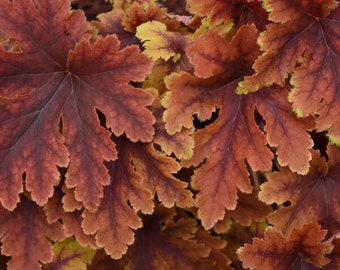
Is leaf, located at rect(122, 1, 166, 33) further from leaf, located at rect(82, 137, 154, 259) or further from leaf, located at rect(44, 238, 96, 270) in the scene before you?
leaf, located at rect(44, 238, 96, 270)

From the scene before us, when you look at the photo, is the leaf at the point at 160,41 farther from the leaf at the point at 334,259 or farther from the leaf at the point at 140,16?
the leaf at the point at 334,259

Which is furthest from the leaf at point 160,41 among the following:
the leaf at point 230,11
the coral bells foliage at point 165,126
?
the leaf at point 230,11

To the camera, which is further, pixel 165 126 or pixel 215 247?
pixel 215 247

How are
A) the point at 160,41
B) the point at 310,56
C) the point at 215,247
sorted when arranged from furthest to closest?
the point at 215,247 < the point at 160,41 < the point at 310,56

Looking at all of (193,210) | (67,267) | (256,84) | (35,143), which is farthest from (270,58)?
(67,267)

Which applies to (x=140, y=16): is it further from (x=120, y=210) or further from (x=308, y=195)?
(x=308, y=195)

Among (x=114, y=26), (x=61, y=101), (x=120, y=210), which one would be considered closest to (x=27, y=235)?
(x=120, y=210)

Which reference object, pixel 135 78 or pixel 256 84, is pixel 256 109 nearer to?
pixel 256 84
